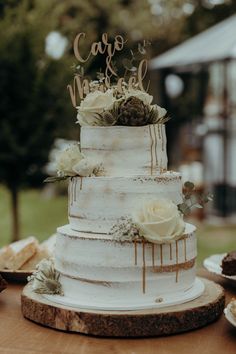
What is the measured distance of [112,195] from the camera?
7.87 ft

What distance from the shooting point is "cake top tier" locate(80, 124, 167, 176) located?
8.04 ft

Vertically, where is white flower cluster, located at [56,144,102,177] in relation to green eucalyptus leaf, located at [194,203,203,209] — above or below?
above

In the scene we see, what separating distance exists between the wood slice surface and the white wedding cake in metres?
0.06

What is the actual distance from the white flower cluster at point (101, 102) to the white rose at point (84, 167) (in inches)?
6.2

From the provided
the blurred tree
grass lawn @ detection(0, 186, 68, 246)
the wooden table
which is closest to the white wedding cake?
the wooden table

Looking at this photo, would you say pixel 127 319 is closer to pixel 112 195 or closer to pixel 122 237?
pixel 122 237

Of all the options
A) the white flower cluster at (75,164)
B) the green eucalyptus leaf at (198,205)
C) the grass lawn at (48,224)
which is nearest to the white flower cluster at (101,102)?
the white flower cluster at (75,164)

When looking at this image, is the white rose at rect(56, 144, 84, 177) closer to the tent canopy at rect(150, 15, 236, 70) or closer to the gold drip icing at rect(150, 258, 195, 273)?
the gold drip icing at rect(150, 258, 195, 273)

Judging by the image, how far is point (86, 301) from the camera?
238 centimetres

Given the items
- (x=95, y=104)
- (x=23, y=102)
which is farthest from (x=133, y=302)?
(x=23, y=102)

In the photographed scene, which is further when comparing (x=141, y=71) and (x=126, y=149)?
(x=141, y=71)

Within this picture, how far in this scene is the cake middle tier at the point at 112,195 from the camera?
239 centimetres

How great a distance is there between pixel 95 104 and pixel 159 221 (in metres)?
0.52

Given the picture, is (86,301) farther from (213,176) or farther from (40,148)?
(213,176)
